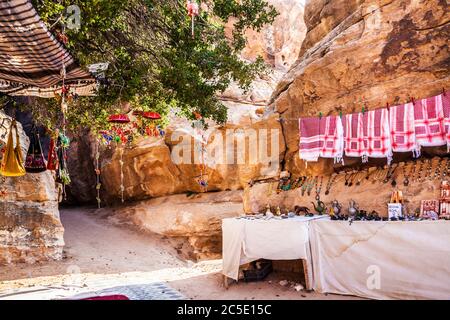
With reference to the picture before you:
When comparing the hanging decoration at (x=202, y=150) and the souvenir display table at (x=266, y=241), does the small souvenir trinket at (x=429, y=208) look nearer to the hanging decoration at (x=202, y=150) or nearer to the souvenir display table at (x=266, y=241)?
the souvenir display table at (x=266, y=241)

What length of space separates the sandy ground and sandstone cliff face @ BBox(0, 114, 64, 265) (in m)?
0.47

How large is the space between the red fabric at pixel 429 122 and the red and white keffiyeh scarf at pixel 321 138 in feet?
5.59

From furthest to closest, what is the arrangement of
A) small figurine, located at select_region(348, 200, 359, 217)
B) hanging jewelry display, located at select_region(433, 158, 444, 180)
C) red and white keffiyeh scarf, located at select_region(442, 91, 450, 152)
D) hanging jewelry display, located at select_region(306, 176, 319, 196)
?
hanging jewelry display, located at select_region(306, 176, 319, 196) < small figurine, located at select_region(348, 200, 359, 217) < hanging jewelry display, located at select_region(433, 158, 444, 180) < red and white keffiyeh scarf, located at select_region(442, 91, 450, 152)

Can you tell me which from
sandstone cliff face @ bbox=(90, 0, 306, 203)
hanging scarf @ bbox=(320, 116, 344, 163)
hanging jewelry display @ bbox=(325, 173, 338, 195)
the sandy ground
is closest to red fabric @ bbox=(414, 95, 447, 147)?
hanging scarf @ bbox=(320, 116, 344, 163)

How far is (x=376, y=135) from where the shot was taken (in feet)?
25.6

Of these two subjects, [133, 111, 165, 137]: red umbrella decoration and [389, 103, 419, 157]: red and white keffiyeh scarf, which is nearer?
[389, 103, 419, 157]: red and white keffiyeh scarf

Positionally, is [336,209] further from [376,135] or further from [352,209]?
[376,135]

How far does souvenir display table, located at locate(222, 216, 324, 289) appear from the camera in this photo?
22.6ft

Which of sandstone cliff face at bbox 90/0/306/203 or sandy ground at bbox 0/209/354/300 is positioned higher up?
sandstone cliff face at bbox 90/0/306/203

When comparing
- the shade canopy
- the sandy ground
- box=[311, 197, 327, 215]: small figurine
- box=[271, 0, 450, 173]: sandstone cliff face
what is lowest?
the sandy ground

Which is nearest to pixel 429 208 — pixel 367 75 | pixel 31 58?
pixel 367 75

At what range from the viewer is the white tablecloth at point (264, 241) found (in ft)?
22.6

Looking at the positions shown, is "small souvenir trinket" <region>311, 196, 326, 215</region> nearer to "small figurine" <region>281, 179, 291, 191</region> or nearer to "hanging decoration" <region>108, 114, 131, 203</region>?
"small figurine" <region>281, 179, 291, 191</region>

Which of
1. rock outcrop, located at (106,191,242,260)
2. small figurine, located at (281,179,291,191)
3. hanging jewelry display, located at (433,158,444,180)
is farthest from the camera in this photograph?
rock outcrop, located at (106,191,242,260)
